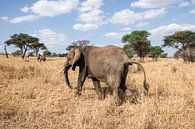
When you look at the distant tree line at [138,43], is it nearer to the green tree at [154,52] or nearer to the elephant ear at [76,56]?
the green tree at [154,52]

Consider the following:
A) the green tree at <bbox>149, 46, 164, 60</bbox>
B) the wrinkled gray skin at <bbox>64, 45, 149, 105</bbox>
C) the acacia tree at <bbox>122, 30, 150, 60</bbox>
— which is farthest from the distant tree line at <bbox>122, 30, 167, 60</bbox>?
the wrinkled gray skin at <bbox>64, 45, 149, 105</bbox>

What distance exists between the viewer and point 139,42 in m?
44.7

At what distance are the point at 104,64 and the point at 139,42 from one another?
3568 cm

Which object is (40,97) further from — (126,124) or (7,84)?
(126,124)

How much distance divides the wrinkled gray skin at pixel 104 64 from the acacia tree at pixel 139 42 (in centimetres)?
3303

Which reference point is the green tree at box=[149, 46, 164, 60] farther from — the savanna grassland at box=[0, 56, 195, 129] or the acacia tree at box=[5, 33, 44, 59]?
the savanna grassland at box=[0, 56, 195, 129]

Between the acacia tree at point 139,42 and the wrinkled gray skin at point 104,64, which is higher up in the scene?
the acacia tree at point 139,42

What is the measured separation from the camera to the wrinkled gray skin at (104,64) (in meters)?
8.91

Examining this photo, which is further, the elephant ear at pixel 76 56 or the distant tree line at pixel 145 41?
the distant tree line at pixel 145 41

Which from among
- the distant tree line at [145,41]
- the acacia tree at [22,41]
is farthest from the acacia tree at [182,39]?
the acacia tree at [22,41]

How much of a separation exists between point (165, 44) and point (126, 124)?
41.7 m

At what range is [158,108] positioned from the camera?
24.0 feet

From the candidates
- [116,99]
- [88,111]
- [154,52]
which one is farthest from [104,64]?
[154,52]

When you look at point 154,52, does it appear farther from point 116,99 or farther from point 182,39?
point 116,99
